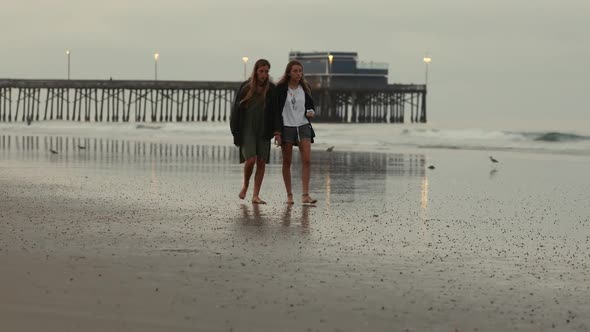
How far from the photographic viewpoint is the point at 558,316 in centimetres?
425

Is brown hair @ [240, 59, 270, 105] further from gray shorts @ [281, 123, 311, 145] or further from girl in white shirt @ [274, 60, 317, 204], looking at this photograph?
gray shorts @ [281, 123, 311, 145]

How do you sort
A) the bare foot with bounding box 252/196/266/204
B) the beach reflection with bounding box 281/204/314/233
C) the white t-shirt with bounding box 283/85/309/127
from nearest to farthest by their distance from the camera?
the beach reflection with bounding box 281/204/314/233 → the bare foot with bounding box 252/196/266/204 → the white t-shirt with bounding box 283/85/309/127

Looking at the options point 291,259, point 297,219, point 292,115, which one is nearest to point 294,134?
point 292,115

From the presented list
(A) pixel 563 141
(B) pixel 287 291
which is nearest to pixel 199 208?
(B) pixel 287 291

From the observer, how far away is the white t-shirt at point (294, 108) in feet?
32.2

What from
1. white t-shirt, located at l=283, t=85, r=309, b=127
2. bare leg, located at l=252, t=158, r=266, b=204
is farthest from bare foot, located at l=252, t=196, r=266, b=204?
white t-shirt, located at l=283, t=85, r=309, b=127

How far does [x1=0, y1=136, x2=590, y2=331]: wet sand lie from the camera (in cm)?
412

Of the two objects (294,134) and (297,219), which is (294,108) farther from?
(297,219)

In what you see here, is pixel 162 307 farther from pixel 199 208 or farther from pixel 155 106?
pixel 155 106

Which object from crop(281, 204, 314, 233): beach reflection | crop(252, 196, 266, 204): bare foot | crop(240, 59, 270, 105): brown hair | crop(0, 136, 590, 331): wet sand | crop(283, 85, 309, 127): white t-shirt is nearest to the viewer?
crop(0, 136, 590, 331): wet sand

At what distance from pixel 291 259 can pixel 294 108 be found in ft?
14.0

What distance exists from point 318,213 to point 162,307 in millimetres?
4351

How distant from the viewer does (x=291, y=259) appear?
5680 mm

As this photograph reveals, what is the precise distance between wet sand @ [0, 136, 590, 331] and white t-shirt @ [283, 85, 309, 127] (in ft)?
2.51
